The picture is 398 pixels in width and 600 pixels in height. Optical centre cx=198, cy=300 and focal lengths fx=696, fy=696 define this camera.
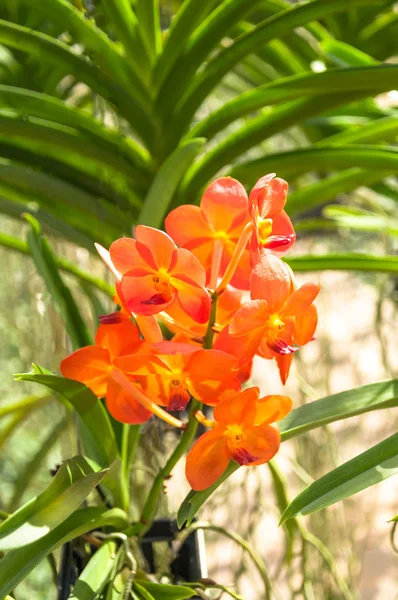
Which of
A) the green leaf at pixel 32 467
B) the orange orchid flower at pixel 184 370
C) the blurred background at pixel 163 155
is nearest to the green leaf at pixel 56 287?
the blurred background at pixel 163 155

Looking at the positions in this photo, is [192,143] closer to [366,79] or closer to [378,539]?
[366,79]

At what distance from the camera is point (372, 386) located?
0.53m

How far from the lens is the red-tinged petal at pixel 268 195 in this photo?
1.43 feet

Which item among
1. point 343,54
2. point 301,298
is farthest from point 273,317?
point 343,54

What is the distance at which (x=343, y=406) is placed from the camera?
20.2 inches

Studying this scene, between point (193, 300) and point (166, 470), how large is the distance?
137mm

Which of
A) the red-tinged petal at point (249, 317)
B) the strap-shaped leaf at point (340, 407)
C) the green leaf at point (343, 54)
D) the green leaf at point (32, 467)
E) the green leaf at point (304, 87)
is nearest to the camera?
the red-tinged petal at point (249, 317)

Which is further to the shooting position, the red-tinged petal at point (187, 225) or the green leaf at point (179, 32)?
the green leaf at point (179, 32)

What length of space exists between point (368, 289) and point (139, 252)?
6.17 ft

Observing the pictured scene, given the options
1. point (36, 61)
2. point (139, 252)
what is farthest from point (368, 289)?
point (139, 252)

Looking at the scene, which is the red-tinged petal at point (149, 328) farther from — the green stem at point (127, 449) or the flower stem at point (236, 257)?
the green stem at point (127, 449)

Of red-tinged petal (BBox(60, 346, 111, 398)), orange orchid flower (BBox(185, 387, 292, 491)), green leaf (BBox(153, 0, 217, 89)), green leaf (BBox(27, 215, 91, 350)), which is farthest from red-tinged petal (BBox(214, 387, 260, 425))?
green leaf (BBox(153, 0, 217, 89))

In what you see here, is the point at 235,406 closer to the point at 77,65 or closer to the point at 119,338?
the point at 119,338

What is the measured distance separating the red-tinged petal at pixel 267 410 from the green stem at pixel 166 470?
0.07 m
